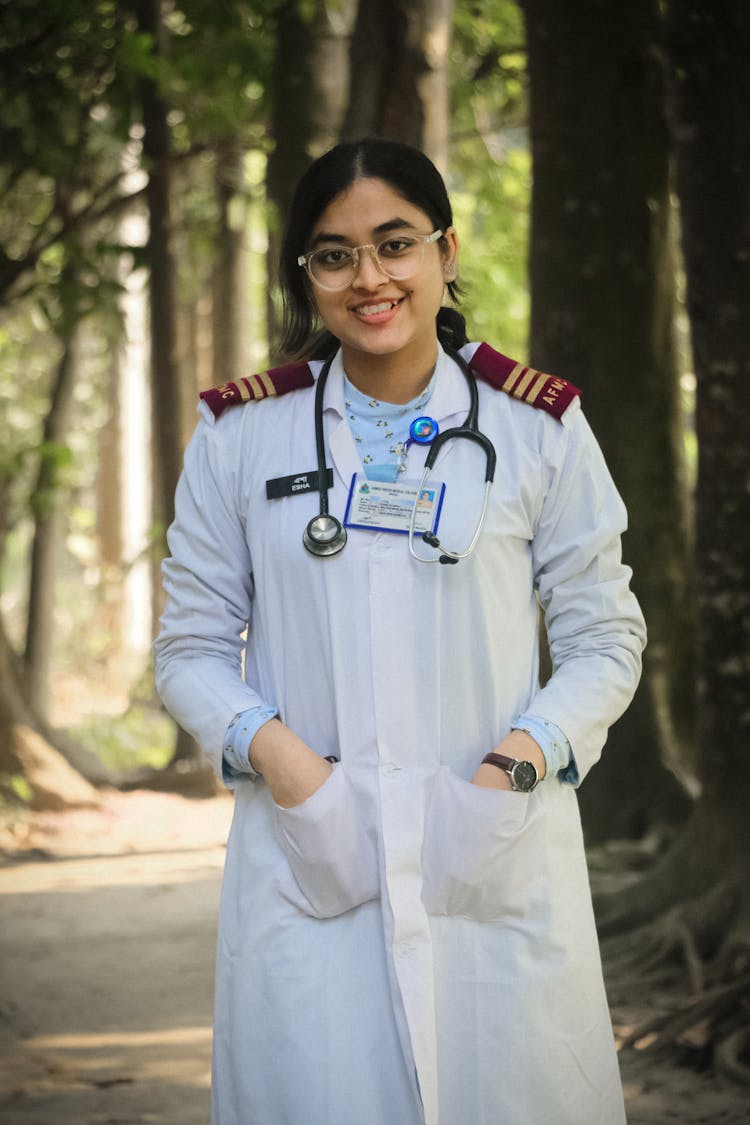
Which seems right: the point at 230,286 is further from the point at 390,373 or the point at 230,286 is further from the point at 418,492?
the point at 418,492

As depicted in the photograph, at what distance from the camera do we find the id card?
264 centimetres

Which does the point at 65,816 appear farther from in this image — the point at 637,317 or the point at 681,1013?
the point at 681,1013

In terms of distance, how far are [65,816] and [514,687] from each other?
25.8 ft

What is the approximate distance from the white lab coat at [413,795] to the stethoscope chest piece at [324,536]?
32 millimetres

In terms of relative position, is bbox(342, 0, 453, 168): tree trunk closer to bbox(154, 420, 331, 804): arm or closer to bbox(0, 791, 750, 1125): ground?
bbox(0, 791, 750, 1125): ground

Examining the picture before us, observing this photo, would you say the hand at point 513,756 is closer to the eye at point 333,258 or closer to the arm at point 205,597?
the arm at point 205,597

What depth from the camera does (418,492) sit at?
267 centimetres

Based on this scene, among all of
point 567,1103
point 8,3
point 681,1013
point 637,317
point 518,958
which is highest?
point 8,3

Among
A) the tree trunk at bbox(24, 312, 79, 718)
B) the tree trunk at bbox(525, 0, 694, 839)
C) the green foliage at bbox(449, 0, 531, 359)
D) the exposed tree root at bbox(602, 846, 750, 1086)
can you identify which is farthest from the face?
the tree trunk at bbox(24, 312, 79, 718)

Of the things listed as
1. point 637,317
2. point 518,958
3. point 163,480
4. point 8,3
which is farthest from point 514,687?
point 163,480

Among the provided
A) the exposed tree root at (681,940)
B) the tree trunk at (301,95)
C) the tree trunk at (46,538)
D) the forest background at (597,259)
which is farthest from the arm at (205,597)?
the tree trunk at (46,538)

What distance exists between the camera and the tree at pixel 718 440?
5238 mm

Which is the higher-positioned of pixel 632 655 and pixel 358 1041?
pixel 632 655

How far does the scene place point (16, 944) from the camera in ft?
23.8
